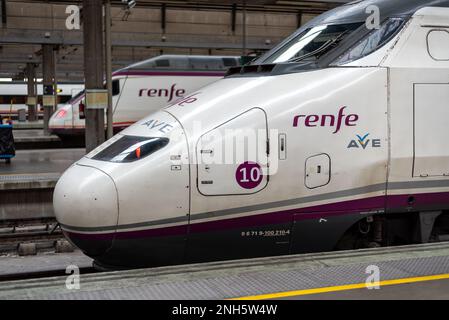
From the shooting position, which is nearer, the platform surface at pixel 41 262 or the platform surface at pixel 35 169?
the platform surface at pixel 41 262

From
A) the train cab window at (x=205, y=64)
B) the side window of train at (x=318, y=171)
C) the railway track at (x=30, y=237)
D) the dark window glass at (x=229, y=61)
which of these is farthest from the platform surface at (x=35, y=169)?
the side window of train at (x=318, y=171)

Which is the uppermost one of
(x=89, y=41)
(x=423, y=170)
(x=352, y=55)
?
(x=89, y=41)

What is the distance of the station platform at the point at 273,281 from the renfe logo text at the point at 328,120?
1.24m

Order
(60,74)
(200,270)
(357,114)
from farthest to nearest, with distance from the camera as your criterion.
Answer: (60,74), (357,114), (200,270)

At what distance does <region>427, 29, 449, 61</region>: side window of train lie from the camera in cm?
605

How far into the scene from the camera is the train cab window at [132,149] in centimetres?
537

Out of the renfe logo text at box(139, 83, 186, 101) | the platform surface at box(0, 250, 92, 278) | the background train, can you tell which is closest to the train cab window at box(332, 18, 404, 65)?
the platform surface at box(0, 250, 92, 278)

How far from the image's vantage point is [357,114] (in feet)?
19.0

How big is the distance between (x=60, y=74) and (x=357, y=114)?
4589 cm

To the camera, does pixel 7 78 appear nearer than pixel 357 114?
No

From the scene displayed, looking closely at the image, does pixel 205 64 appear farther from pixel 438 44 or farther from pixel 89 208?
pixel 89 208

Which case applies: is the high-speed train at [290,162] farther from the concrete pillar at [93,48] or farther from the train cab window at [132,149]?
the concrete pillar at [93,48]

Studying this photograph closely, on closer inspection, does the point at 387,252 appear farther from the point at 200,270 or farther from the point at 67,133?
the point at 67,133
